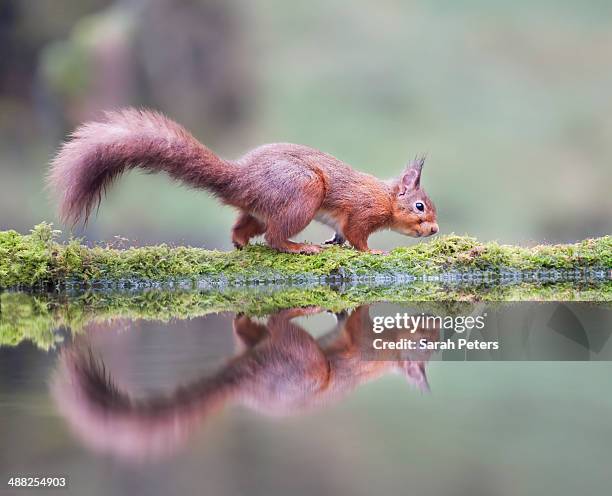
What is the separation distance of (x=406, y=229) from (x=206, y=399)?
148 inches

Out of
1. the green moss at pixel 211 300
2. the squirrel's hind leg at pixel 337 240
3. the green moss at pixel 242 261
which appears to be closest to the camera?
the green moss at pixel 211 300

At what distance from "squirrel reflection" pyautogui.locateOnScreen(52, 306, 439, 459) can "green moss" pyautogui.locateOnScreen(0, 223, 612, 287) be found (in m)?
1.97

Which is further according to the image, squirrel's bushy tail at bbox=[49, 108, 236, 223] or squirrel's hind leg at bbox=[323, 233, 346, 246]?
squirrel's hind leg at bbox=[323, 233, 346, 246]

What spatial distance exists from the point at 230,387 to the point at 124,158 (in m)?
2.66

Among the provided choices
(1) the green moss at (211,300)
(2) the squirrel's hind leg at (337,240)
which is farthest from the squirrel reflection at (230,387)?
(2) the squirrel's hind leg at (337,240)

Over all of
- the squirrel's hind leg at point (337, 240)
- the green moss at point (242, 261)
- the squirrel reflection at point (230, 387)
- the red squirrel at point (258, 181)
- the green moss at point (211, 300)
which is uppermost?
the red squirrel at point (258, 181)

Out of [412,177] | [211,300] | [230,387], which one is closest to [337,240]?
[412,177]

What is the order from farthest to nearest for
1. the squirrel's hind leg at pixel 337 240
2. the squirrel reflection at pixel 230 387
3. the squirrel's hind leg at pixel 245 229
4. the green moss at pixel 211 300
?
the squirrel's hind leg at pixel 337 240
the squirrel's hind leg at pixel 245 229
the green moss at pixel 211 300
the squirrel reflection at pixel 230 387

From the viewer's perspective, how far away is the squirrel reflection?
168 cm

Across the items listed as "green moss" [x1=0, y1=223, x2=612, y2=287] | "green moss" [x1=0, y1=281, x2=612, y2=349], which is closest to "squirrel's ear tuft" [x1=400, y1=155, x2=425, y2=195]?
"green moss" [x1=0, y1=223, x2=612, y2=287]

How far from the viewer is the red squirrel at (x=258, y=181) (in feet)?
14.0

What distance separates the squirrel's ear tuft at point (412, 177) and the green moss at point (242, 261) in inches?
18.7

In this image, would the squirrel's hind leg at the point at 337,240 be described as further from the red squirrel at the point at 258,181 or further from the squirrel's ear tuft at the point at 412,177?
the squirrel's ear tuft at the point at 412,177

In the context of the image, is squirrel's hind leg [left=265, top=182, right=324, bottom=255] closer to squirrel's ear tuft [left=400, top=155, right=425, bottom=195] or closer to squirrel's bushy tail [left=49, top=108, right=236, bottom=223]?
squirrel's bushy tail [left=49, top=108, right=236, bottom=223]
